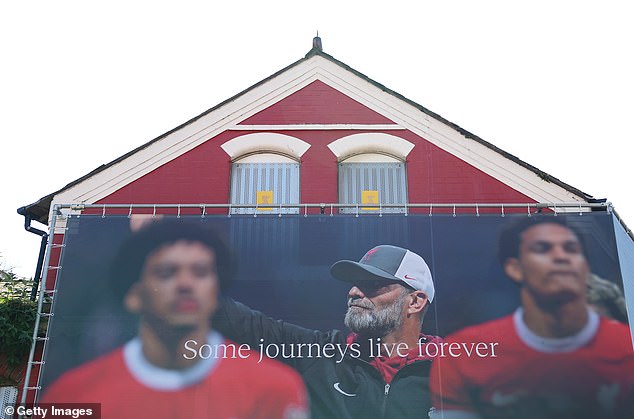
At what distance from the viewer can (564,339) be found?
10945 mm

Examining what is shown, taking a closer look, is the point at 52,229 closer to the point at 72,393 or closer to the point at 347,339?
the point at 72,393

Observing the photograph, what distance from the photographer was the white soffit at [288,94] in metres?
12.7

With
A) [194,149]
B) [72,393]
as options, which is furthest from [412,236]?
[72,393]

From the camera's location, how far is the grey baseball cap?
37.1 ft

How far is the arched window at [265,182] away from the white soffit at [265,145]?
14 centimetres

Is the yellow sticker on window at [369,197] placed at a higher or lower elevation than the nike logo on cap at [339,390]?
higher

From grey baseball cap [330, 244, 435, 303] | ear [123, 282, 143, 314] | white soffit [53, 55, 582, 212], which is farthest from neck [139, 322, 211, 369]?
white soffit [53, 55, 582, 212]

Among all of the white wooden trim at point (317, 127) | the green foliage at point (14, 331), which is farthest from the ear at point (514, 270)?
the green foliage at point (14, 331)

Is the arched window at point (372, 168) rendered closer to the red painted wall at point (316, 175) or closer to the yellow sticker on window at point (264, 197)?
the red painted wall at point (316, 175)

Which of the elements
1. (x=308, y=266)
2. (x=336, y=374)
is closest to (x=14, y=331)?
(x=308, y=266)

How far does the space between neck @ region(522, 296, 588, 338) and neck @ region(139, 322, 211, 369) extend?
16.0 feet

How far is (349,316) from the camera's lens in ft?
36.3

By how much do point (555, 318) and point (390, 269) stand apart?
102 inches

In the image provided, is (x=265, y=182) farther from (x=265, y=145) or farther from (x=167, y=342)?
(x=167, y=342)
